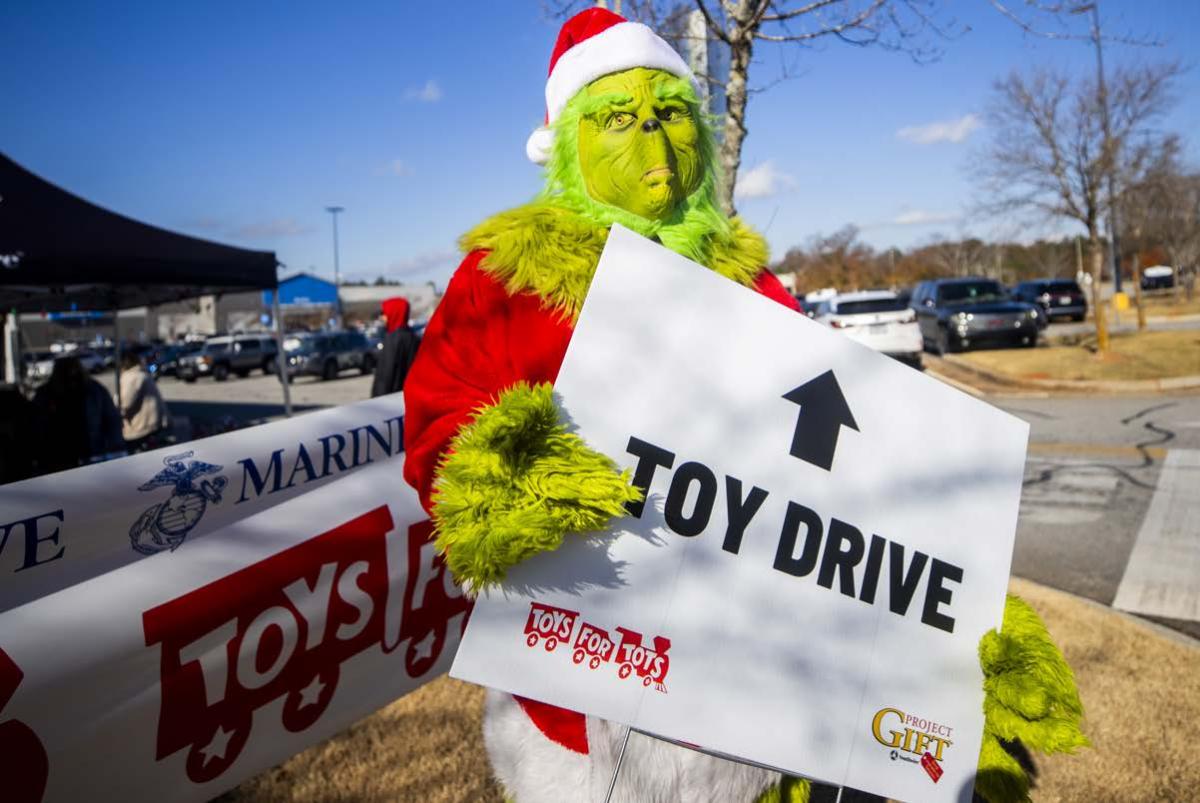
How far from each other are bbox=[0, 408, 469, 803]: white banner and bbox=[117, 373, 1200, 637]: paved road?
3.71m

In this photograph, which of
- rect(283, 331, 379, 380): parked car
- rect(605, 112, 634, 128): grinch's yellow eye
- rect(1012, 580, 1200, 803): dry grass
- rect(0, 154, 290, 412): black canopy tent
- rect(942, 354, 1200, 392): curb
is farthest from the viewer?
rect(283, 331, 379, 380): parked car

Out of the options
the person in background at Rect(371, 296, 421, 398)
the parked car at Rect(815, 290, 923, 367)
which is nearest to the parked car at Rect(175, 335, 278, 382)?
the parked car at Rect(815, 290, 923, 367)

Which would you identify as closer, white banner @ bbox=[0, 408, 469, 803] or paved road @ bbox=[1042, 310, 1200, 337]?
white banner @ bbox=[0, 408, 469, 803]

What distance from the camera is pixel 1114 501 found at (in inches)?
247

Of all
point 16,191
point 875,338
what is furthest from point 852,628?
point 875,338

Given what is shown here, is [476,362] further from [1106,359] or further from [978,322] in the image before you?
[978,322]

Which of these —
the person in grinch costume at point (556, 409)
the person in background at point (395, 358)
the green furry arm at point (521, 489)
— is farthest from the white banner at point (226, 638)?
the person in background at point (395, 358)

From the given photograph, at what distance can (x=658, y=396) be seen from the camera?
138cm

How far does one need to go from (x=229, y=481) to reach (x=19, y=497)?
62cm

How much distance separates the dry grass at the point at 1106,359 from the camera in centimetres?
1292

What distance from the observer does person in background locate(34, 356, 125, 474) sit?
250 inches

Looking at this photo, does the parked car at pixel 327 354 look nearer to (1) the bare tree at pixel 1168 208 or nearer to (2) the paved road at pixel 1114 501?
(2) the paved road at pixel 1114 501

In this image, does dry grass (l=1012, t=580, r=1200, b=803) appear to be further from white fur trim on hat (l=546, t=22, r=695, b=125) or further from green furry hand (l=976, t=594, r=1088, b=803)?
white fur trim on hat (l=546, t=22, r=695, b=125)

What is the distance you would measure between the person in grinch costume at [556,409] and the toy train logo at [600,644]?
0.36 ft
